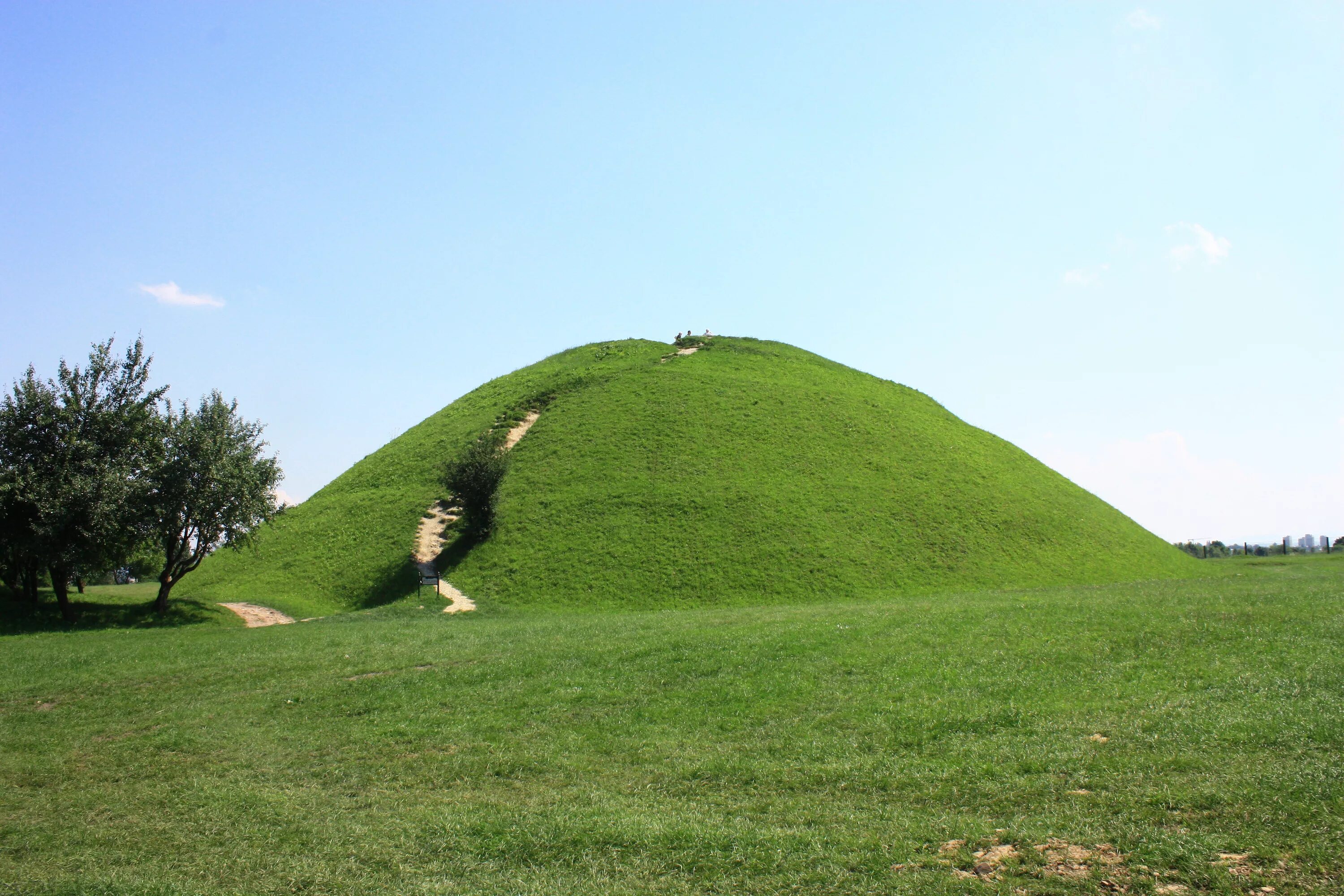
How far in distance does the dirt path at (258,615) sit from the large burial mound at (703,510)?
0.88 meters

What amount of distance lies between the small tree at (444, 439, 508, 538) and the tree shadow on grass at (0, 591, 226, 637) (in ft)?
35.8

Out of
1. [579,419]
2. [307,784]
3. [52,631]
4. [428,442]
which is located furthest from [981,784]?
[428,442]

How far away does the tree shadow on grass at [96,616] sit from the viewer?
2833 centimetres

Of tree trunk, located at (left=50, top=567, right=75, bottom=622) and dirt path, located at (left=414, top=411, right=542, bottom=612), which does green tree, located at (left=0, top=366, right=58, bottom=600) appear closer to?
tree trunk, located at (left=50, top=567, right=75, bottom=622)

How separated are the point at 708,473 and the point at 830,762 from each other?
31.6 metres

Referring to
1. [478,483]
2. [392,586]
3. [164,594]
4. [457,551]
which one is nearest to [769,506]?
[478,483]

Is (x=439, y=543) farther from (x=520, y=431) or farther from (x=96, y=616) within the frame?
(x=96, y=616)

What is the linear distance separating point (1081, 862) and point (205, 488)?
1325 inches

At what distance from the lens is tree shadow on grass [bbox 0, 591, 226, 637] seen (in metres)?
28.3

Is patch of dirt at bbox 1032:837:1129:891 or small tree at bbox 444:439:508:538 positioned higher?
small tree at bbox 444:439:508:538

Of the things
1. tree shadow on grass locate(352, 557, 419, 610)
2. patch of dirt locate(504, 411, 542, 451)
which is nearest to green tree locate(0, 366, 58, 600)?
tree shadow on grass locate(352, 557, 419, 610)

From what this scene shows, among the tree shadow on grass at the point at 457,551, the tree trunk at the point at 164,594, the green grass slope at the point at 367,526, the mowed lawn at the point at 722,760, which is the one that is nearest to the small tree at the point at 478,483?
the tree shadow on grass at the point at 457,551

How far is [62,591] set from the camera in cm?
2986

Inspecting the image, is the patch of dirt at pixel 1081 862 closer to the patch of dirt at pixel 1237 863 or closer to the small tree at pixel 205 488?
the patch of dirt at pixel 1237 863
